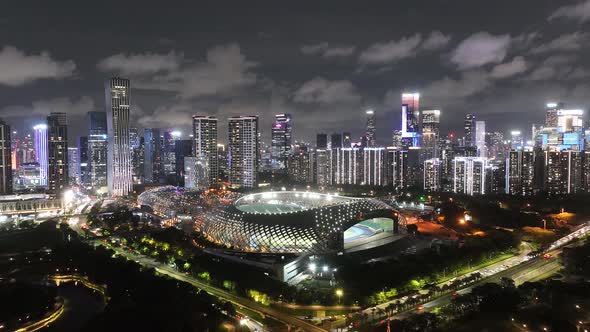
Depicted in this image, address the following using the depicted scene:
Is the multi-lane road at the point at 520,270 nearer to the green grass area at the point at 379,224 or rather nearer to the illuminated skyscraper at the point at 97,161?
the green grass area at the point at 379,224

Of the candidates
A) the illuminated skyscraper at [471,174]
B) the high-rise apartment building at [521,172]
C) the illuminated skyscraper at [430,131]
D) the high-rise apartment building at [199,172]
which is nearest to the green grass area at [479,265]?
the high-rise apartment building at [521,172]

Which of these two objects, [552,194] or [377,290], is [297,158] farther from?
[377,290]

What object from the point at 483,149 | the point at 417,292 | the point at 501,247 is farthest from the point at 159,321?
the point at 483,149

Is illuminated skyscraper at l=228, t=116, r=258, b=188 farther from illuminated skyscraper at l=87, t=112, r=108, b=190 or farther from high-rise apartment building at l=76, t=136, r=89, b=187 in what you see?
high-rise apartment building at l=76, t=136, r=89, b=187

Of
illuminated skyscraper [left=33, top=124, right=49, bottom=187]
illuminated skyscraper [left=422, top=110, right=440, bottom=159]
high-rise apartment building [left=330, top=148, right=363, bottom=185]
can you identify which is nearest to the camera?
high-rise apartment building [left=330, top=148, right=363, bottom=185]

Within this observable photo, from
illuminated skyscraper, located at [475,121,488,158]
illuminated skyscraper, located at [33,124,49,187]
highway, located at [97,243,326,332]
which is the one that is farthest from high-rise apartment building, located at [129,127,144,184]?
illuminated skyscraper, located at [475,121,488,158]

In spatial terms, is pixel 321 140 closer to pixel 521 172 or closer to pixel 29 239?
pixel 521 172
